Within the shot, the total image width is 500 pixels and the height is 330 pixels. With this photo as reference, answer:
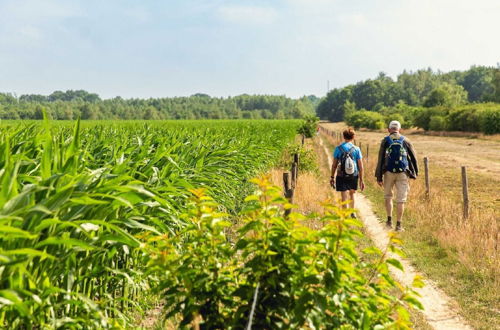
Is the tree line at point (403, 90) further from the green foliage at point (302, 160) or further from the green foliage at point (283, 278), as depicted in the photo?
the green foliage at point (283, 278)

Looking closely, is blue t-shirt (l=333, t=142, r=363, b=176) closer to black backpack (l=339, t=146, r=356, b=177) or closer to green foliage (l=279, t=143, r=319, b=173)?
black backpack (l=339, t=146, r=356, b=177)

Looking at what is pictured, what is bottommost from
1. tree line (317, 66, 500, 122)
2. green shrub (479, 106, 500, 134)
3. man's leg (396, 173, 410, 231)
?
man's leg (396, 173, 410, 231)

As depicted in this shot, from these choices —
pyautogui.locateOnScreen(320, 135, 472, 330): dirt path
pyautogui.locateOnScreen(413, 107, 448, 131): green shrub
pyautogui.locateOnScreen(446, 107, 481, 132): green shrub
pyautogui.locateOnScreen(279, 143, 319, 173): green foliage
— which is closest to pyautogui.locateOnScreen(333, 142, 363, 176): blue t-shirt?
pyautogui.locateOnScreen(320, 135, 472, 330): dirt path

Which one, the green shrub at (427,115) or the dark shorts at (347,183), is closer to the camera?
the dark shorts at (347,183)

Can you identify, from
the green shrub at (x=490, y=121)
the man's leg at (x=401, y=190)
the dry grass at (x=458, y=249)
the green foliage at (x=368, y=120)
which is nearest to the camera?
the dry grass at (x=458, y=249)

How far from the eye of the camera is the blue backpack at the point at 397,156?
8484mm

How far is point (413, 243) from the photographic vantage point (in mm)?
8141

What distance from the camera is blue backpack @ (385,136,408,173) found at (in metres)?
8.48

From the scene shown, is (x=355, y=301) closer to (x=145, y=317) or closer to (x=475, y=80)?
(x=145, y=317)

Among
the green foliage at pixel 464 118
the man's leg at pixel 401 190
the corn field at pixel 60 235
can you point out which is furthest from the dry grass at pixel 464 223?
the green foliage at pixel 464 118

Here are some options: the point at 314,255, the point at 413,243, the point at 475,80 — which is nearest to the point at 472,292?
the point at 413,243

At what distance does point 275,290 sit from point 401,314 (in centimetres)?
63

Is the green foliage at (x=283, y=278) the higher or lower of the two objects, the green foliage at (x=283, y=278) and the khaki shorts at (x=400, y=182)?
the higher

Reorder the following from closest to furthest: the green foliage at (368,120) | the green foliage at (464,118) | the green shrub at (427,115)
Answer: the green foliage at (464,118) → the green shrub at (427,115) → the green foliage at (368,120)
